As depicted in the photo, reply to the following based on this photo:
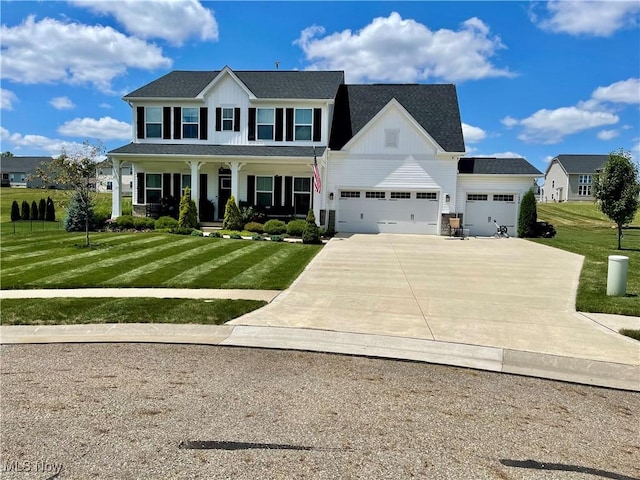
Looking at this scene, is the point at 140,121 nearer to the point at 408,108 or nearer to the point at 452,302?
the point at 408,108

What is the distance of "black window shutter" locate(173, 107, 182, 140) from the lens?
26.2 metres

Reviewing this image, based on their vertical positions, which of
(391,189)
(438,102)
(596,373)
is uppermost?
(438,102)

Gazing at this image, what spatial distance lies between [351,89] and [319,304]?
22785 millimetres

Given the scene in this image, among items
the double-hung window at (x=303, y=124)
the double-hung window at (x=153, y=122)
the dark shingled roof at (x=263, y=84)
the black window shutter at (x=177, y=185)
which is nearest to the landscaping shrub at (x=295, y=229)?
the double-hung window at (x=303, y=124)

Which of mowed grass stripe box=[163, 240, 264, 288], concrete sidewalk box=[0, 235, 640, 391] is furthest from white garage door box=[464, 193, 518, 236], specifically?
mowed grass stripe box=[163, 240, 264, 288]

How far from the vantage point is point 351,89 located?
2922 cm

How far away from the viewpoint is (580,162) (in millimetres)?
64562

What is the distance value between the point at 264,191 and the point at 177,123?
6485 mm

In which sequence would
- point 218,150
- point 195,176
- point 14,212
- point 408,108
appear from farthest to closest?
point 14,212 → point 408,108 → point 218,150 → point 195,176

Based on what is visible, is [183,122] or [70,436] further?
[183,122]

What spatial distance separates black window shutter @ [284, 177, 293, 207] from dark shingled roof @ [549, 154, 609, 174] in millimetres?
52874

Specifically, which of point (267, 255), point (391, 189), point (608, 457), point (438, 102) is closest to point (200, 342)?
point (608, 457)

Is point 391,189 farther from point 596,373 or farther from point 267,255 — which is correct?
point 596,373

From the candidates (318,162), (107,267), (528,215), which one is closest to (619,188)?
(528,215)
